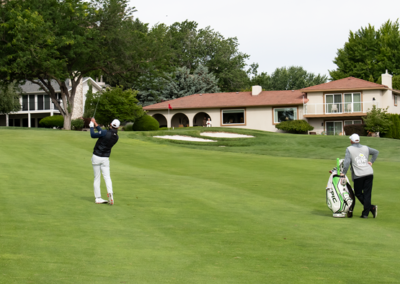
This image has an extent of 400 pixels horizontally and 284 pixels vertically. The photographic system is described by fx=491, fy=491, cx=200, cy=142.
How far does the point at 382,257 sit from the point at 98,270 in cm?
436

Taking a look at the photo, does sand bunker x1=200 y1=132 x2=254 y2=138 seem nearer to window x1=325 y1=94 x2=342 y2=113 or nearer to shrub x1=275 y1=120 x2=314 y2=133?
shrub x1=275 y1=120 x2=314 y2=133

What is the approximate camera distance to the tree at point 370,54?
7112 centimetres

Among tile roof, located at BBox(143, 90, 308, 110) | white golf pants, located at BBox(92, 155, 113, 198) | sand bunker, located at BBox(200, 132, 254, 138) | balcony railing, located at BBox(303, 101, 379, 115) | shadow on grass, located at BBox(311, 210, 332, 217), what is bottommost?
shadow on grass, located at BBox(311, 210, 332, 217)

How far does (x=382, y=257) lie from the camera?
768 cm

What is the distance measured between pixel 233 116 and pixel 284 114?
585 cm

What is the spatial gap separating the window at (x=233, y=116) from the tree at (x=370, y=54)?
2444cm

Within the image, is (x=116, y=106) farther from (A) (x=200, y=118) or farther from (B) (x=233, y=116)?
(B) (x=233, y=116)

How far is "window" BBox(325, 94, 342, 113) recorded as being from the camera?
50656mm

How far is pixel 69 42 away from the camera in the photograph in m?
42.3

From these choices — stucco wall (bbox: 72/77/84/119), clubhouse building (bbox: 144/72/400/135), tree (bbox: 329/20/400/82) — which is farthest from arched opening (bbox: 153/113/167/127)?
tree (bbox: 329/20/400/82)

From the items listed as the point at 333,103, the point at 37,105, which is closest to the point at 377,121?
the point at 333,103

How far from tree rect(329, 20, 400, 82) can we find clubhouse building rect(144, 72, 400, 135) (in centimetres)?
1676

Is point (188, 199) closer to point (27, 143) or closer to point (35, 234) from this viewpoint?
point (35, 234)

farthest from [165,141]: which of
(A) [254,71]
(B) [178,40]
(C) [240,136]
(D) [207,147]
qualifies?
(A) [254,71]
